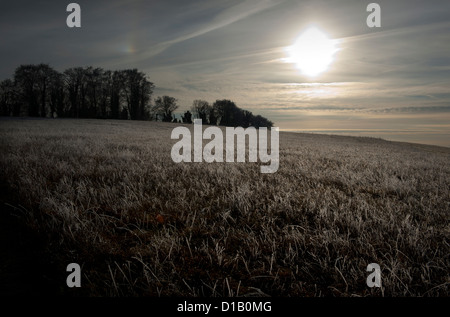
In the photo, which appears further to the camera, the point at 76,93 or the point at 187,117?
the point at 187,117

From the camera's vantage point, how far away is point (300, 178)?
6.09 metres

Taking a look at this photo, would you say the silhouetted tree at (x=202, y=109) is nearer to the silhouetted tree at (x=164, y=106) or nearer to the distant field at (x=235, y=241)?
the silhouetted tree at (x=164, y=106)

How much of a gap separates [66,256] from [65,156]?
6.71 metres

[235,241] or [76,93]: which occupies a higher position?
[76,93]

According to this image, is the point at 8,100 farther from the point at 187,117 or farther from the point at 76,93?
the point at 187,117

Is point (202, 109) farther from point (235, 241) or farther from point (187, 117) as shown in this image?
point (235, 241)

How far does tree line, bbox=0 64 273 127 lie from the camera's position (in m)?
50.3

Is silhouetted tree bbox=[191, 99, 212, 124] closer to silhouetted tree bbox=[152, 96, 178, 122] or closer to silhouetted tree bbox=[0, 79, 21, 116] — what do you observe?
silhouetted tree bbox=[152, 96, 178, 122]

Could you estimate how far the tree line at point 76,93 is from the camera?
5034cm

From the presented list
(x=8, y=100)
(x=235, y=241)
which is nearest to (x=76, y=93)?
(x=8, y=100)

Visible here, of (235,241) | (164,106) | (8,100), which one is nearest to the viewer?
(235,241)

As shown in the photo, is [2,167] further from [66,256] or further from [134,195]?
[66,256]

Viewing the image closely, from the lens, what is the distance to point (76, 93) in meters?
55.5

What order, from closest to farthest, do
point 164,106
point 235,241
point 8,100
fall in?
point 235,241, point 8,100, point 164,106
